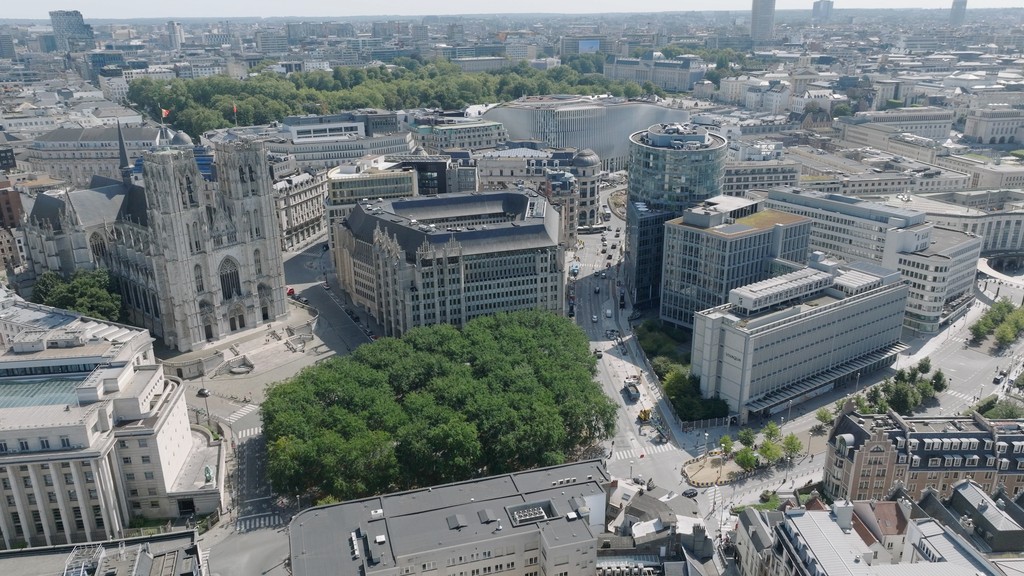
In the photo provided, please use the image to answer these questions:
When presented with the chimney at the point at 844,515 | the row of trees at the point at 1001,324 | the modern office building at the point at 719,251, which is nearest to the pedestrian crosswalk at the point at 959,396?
the row of trees at the point at 1001,324

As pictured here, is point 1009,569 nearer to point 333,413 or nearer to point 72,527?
point 333,413

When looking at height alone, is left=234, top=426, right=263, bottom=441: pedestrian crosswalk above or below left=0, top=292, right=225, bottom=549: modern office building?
A: below

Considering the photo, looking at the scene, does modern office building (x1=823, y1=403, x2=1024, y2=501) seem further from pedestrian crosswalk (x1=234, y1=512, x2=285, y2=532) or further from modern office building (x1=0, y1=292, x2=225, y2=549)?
modern office building (x1=0, y1=292, x2=225, y2=549)

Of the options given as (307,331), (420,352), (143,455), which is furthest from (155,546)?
(307,331)

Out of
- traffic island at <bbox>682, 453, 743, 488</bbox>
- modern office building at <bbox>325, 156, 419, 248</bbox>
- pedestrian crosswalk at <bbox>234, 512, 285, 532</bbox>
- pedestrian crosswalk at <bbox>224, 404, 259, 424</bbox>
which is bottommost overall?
traffic island at <bbox>682, 453, 743, 488</bbox>

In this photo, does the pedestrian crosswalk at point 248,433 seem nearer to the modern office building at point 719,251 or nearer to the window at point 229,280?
the window at point 229,280

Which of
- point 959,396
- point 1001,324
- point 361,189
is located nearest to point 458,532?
point 959,396

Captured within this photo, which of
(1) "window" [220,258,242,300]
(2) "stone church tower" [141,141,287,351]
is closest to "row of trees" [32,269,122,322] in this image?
(2) "stone church tower" [141,141,287,351]
